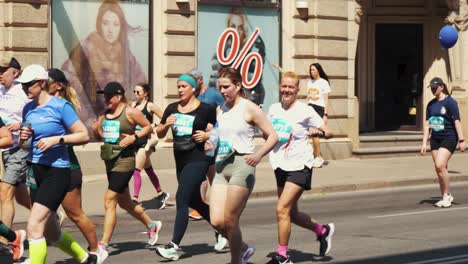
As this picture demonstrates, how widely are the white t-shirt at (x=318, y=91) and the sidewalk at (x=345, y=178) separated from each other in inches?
54.0

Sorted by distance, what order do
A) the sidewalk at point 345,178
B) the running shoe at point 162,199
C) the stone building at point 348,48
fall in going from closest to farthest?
the running shoe at point 162,199 → the sidewalk at point 345,178 → the stone building at point 348,48

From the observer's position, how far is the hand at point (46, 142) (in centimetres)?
947

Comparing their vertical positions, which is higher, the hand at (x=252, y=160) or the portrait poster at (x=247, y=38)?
the portrait poster at (x=247, y=38)

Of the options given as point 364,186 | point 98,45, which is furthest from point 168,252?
point 98,45

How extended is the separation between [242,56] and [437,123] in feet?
25.3

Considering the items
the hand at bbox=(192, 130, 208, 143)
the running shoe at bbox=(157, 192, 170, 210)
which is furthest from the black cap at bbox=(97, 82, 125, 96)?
the running shoe at bbox=(157, 192, 170, 210)

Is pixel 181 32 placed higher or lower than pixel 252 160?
higher

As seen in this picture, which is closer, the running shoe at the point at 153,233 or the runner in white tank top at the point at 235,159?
the runner in white tank top at the point at 235,159

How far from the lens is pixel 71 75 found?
821 inches

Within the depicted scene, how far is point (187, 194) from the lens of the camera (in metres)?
11.6

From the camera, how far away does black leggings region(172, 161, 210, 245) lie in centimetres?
1149

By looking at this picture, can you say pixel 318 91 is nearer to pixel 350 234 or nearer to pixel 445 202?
pixel 445 202

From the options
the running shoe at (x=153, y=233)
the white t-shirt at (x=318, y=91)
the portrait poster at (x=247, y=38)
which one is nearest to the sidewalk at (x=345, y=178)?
the white t-shirt at (x=318, y=91)

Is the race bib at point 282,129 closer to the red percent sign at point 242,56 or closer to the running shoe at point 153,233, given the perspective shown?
the running shoe at point 153,233
